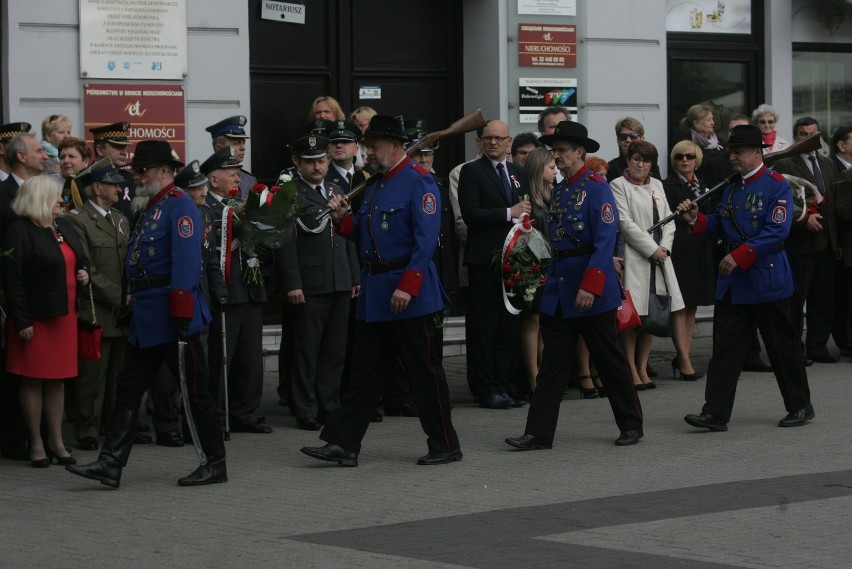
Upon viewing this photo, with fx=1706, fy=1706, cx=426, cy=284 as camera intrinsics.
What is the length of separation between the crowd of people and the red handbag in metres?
0.22

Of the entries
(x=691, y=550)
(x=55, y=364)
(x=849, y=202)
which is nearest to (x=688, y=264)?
(x=849, y=202)

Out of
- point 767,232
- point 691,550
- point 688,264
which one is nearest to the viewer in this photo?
point 691,550

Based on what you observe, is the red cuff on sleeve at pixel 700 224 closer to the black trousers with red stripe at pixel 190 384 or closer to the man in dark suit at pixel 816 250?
the man in dark suit at pixel 816 250

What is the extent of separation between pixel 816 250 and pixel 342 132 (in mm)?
5028

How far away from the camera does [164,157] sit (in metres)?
9.37

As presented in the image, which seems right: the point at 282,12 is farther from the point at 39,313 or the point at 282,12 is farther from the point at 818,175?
the point at 39,313

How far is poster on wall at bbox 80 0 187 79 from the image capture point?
14.1m

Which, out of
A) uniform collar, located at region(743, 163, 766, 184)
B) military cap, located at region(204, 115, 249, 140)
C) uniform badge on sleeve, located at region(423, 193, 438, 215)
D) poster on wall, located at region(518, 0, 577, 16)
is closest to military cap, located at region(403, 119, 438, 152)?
military cap, located at region(204, 115, 249, 140)

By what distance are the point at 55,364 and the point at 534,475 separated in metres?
2.97

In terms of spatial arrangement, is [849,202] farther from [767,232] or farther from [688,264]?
[767,232]

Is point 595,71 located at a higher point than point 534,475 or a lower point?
higher

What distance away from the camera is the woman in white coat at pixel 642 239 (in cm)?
1320

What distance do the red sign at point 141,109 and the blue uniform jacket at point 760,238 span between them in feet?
16.5

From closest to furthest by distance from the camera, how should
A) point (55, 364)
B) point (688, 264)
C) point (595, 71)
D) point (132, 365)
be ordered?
point (132, 365)
point (55, 364)
point (688, 264)
point (595, 71)
